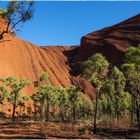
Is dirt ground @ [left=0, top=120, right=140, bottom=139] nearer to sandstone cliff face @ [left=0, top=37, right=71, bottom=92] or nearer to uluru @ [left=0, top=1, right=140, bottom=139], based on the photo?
uluru @ [left=0, top=1, right=140, bottom=139]

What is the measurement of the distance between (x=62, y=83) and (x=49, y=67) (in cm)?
1158

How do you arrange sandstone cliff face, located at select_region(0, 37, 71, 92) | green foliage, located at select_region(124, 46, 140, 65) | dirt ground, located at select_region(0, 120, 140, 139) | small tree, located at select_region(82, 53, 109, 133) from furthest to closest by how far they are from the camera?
1. sandstone cliff face, located at select_region(0, 37, 71, 92)
2. small tree, located at select_region(82, 53, 109, 133)
3. green foliage, located at select_region(124, 46, 140, 65)
4. dirt ground, located at select_region(0, 120, 140, 139)

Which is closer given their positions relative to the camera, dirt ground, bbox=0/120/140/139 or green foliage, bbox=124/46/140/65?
dirt ground, bbox=0/120/140/139

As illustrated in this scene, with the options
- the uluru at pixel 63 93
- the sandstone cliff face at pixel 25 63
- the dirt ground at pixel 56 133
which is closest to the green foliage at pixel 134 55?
the uluru at pixel 63 93

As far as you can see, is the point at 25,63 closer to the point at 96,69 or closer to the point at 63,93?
the point at 63,93

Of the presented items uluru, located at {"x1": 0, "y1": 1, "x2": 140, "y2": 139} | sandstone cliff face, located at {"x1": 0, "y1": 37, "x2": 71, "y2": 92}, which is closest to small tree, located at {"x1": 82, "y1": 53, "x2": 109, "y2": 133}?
uluru, located at {"x1": 0, "y1": 1, "x2": 140, "y2": 139}

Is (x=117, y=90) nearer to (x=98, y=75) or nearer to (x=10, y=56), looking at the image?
(x=98, y=75)

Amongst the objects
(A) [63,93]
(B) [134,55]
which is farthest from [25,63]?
(B) [134,55]

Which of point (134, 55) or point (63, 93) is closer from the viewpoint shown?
point (134, 55)

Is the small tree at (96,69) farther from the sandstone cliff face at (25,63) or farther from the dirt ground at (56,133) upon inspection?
the sandstone cliff face at (25,63)

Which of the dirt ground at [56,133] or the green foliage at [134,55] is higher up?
the green foliage at [134,55]

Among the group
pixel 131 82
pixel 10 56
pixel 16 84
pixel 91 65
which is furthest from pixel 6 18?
pixel 10 56

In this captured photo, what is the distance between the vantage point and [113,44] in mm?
199250

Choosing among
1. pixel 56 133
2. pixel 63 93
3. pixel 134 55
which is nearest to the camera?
pixel 56 133
